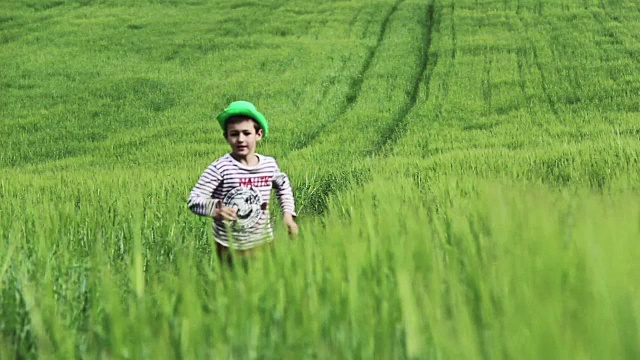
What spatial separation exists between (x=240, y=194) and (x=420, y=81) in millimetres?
16232

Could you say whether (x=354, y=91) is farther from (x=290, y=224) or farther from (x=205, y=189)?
(x=290, y=224)

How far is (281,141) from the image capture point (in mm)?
13188

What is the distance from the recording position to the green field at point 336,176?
121cm

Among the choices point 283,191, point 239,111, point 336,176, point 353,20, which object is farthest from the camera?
point 353,20

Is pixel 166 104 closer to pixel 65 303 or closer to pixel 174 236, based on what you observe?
pixel 174 236

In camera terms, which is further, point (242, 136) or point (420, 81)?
point (420, 81)

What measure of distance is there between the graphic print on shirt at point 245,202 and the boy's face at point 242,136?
7.2 inches

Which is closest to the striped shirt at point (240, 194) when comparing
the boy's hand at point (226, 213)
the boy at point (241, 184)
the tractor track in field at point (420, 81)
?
the boy at point (241, 184)

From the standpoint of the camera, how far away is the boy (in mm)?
3287

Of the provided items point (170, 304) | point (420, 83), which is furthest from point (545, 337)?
point (420, 83)

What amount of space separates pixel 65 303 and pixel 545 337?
1.32 meters

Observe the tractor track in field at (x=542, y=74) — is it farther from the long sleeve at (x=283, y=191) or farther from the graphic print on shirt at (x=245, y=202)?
the graphic print on shirt at (x=245, y=202)

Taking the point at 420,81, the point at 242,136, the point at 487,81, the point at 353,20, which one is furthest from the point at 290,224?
the point at 353,20

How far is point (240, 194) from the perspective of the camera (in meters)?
3.40
